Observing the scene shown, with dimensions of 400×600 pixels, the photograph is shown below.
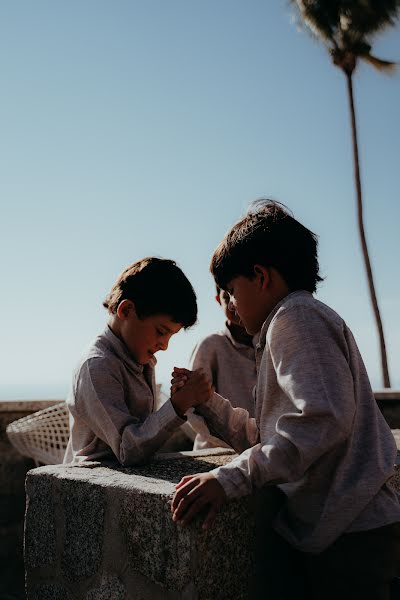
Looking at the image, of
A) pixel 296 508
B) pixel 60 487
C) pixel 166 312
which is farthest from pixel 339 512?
pixel 166 312

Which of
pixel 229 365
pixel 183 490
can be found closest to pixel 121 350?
pixel 183 490

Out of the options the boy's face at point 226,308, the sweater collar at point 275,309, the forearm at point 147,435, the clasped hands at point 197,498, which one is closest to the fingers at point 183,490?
the clasped hands at point 197,498

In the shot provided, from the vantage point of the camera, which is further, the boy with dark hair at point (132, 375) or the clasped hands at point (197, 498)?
the boy with dark hair at point (132, 375)

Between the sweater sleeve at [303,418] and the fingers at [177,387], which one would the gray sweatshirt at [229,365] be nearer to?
the fingers at [177,387]

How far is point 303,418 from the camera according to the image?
160cm

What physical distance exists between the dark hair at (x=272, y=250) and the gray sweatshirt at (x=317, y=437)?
0.09 meters

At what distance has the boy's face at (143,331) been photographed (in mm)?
2527

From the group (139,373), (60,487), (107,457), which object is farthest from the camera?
(139,373)

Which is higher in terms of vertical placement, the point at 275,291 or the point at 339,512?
the point at 275,291

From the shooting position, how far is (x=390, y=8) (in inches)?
503

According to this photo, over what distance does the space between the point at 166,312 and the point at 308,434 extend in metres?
1.05

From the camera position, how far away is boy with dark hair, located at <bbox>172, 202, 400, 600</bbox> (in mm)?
1605

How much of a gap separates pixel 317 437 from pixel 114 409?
0.93 metres

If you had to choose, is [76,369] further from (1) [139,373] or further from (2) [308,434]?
(2) [308,434]
